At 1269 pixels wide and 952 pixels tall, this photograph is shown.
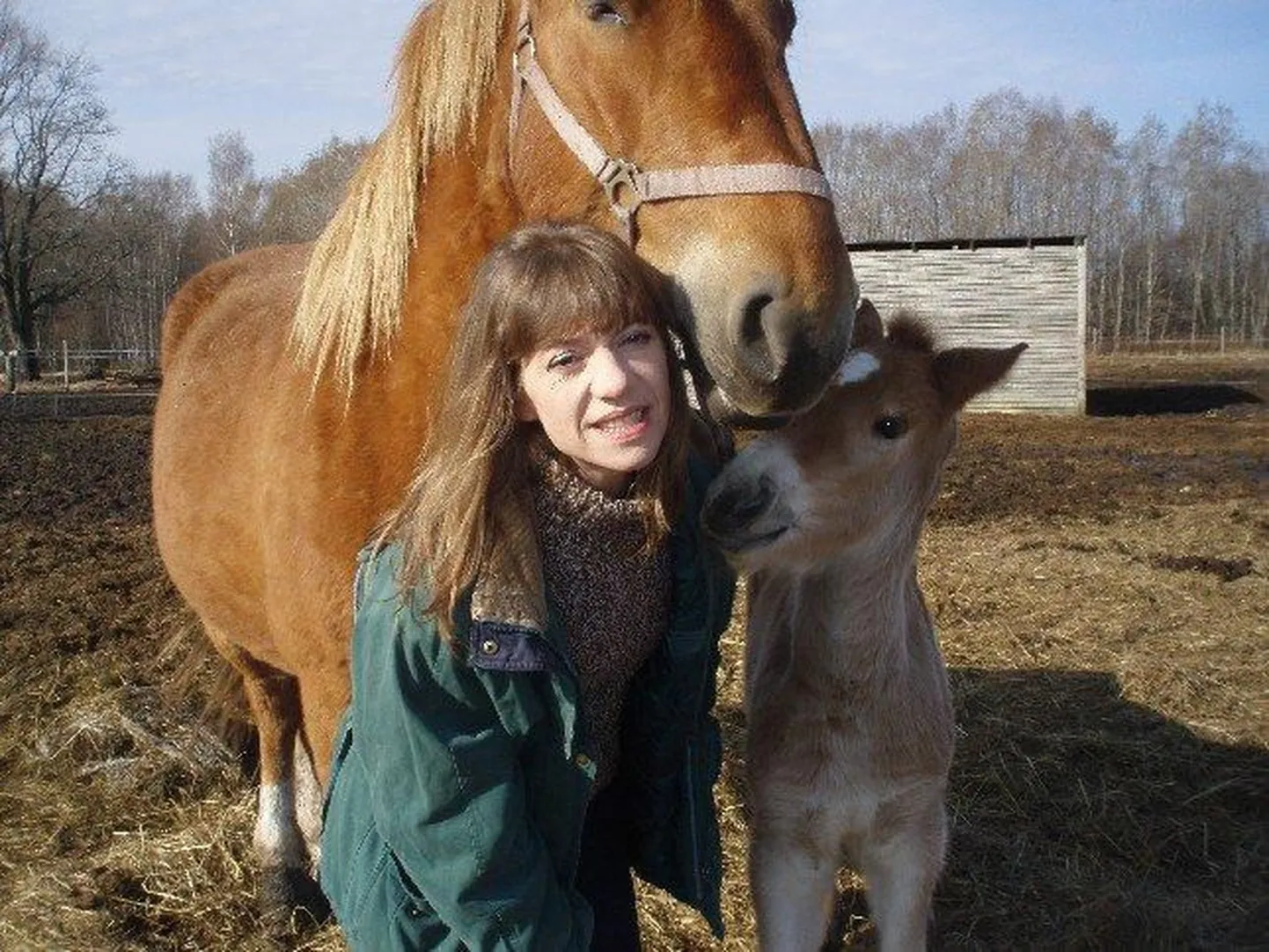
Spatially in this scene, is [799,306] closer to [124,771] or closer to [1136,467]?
[124,771]

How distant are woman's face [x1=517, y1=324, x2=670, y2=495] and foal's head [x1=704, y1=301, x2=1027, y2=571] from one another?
1.31ft

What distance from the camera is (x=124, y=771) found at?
3.90 meters

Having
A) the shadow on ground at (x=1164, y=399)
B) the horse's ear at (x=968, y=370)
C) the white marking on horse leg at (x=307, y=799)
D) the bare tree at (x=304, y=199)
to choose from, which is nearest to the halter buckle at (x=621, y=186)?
the horse's ear at (x=968, y=370)

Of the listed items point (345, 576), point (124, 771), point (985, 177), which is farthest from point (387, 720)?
point (985, 177)

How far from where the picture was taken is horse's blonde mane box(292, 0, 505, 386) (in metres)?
2.07

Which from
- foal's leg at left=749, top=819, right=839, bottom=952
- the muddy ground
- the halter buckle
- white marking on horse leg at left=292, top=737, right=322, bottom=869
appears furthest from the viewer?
white marking on horse leg at left=292, top=737, right=322, bottom=869

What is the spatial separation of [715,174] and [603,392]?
1.29 ft

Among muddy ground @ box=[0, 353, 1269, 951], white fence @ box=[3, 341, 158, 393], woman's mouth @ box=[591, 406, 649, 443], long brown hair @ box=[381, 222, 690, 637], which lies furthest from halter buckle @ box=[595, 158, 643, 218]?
white fence @ box=[3, 341, 158, 393]

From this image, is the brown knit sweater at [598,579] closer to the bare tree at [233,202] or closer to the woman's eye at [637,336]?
the woman's eye at [637,336]

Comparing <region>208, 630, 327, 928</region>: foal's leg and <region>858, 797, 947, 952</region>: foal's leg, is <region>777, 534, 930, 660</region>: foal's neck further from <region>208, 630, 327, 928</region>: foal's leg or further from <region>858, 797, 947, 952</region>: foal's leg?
<region>208, 630, 327, 928</region>: foal's leg

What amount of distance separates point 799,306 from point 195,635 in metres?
3.48

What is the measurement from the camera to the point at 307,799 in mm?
3545

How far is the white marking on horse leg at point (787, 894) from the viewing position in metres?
2.49

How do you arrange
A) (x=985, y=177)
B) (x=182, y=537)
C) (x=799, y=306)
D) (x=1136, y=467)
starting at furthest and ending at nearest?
(x=985, y=177) → (x=1136, y=467) → (x=182, y=537) → (x=799, y=306)
